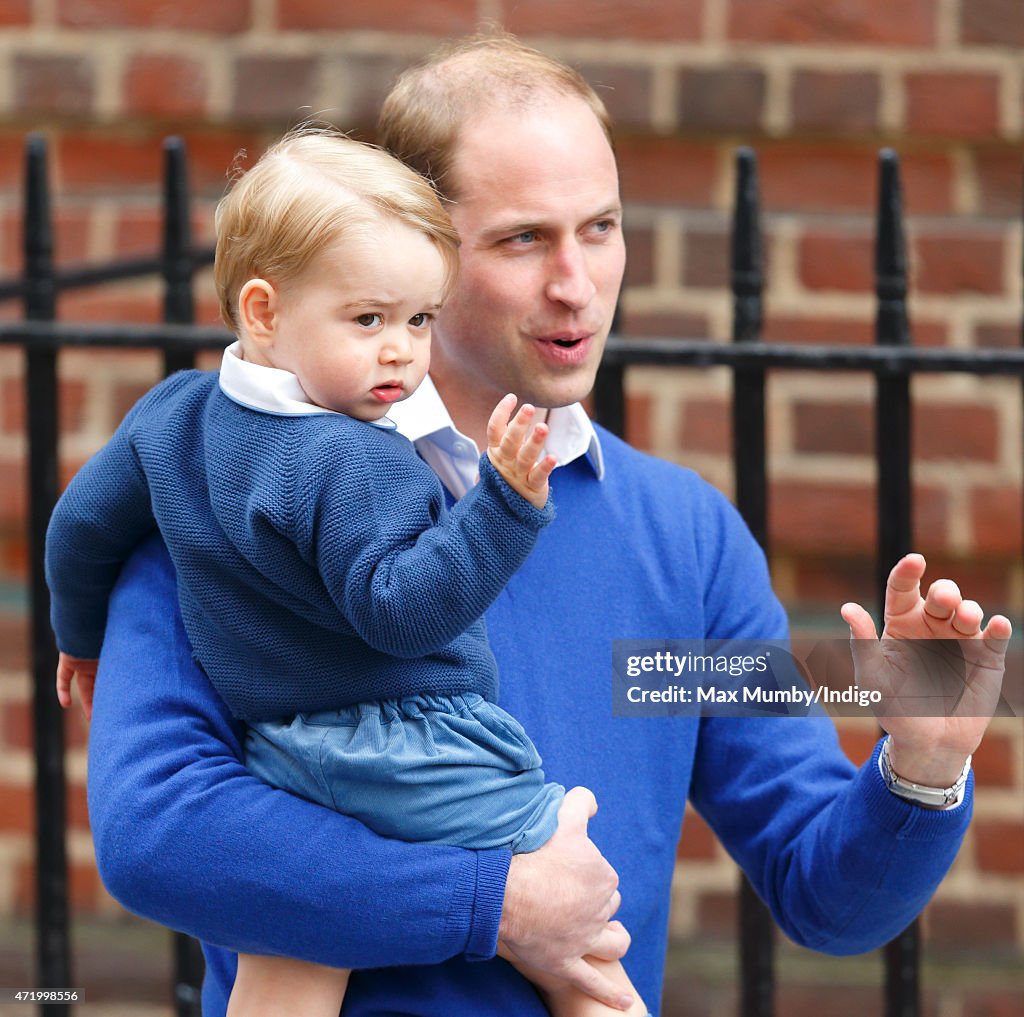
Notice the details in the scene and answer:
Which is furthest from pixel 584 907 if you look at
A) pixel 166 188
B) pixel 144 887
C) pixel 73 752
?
pixel 73 752

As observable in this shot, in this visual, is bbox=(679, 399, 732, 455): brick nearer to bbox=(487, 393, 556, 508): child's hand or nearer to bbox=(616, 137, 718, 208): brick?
bbox=(616, 137, 718, 208): brick

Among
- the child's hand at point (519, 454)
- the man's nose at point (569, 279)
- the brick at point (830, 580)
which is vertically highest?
the man's nose at point (569, 279)

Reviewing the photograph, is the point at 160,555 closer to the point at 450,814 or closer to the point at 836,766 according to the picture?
the point at 450,814

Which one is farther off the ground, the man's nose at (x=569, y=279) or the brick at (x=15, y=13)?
the brick at (x=15, y=13)

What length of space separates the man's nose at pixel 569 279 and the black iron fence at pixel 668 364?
20.1 inches

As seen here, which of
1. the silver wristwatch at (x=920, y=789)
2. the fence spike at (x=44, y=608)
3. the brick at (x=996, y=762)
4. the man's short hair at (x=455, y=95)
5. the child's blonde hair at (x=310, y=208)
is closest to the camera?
the child's blonde hair at (x=310, y=208)

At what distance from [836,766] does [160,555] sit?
882mm

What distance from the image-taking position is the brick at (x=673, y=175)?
3.04 m

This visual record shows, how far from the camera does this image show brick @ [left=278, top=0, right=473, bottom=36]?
3.04 meters

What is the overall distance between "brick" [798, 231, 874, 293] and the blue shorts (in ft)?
5.28

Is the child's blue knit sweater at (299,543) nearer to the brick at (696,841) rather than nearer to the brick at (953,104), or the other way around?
the brick at (696,841)

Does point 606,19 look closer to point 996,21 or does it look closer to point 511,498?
point 996,21

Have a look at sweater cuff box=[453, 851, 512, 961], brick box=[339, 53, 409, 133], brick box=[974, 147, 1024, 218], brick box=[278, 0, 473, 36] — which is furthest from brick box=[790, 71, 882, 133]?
sweater cuff box=[453, 851, 512, 961]

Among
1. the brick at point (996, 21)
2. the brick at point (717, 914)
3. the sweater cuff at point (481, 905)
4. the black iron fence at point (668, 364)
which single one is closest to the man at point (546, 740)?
the sweater cuff at point (481, 905)
